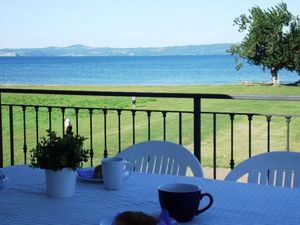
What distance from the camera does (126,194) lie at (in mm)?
1681

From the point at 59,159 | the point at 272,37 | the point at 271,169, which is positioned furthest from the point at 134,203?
the point at 272,37

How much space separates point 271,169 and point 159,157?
50 centimetres

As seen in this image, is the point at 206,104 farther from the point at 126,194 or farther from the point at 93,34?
the point at 93,34

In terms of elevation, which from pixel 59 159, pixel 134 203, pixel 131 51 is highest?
pixel 131 51

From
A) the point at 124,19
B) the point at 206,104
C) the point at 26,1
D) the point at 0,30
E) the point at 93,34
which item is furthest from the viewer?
the point at 93,34

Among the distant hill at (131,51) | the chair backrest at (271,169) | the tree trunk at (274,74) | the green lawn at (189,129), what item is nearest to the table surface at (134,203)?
the chair backrest at (271,169)

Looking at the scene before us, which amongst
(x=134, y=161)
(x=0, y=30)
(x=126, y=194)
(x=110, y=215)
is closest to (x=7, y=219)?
(x=110, y=215)

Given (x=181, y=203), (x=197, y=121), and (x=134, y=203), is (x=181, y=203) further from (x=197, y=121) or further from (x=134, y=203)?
(x=197, y=121)

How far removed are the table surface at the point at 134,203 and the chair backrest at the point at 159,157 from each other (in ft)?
1.04

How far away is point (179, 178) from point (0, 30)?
45697 millimetres

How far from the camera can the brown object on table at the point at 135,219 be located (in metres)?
1.28

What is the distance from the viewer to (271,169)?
2.04 m

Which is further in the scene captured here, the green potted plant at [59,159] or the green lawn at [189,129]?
the green lawn at [189,129]

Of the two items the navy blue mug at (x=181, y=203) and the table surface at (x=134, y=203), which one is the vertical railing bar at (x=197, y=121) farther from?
the navy blue mug at (x=181, y=203)
